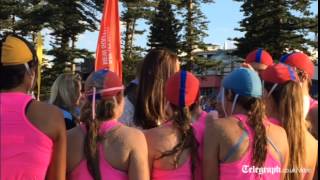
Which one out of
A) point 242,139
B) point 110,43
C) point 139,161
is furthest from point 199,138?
point 110,43

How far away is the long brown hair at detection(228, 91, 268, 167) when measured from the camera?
3.36 m

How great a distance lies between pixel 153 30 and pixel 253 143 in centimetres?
3629

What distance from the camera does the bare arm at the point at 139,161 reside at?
3.09 metres

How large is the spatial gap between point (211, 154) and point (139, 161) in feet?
1.56

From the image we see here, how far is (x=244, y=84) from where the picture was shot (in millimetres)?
3398

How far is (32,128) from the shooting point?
2.72m

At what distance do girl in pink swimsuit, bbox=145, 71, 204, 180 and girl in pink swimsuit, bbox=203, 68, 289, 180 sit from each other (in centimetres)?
10

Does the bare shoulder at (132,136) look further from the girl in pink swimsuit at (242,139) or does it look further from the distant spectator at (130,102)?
the distant spectator at (130,102)

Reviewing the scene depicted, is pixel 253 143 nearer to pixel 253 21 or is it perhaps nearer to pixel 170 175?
pixel 170 175

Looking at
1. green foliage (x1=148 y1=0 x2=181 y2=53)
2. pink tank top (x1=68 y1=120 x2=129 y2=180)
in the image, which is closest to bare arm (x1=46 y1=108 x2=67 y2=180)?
pink tank top (x1=68 y1=120 x2=129 y2=180)

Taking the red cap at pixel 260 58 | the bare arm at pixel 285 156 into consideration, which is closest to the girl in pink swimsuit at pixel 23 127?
the bare arm at pixel 285 156

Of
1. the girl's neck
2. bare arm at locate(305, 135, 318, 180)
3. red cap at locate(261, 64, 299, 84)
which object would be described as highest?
red cap at locate(261, 64, 299, 84)

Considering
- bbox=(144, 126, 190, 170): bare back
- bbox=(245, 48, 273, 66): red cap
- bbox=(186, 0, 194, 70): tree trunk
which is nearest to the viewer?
bbox=(144, 126, 190, 170): bare back

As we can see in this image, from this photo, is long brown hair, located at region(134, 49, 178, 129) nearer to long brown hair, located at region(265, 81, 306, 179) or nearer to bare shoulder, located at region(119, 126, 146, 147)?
bare shoulder, located at region(119, 126, 146, 147)
